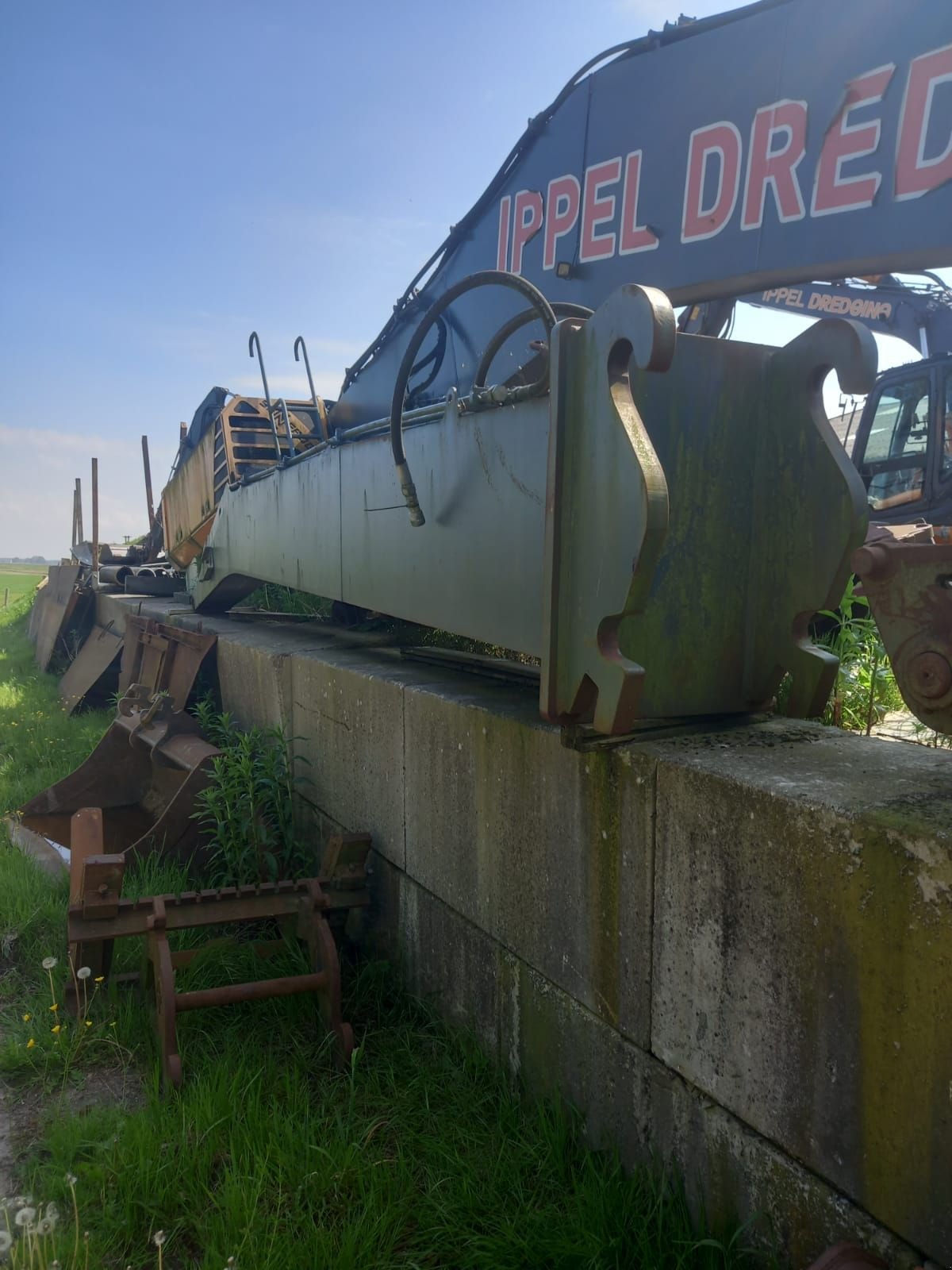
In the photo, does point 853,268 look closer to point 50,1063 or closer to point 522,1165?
point 522,1165

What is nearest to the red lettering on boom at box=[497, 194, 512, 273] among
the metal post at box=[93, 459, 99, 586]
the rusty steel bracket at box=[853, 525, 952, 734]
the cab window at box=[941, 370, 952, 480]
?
the rusty steel bracket at box=[853, 525, 952, 734]

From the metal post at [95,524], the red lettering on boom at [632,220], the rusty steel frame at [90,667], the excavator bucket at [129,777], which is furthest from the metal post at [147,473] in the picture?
the red lettering on boom at [632,220]

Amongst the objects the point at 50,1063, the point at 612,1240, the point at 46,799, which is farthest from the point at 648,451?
the point at 46,799

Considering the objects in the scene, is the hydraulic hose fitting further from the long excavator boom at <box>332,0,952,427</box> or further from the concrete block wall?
the long excavator boom at <box>332,0,952,427</box>

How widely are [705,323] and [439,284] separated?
1283mm

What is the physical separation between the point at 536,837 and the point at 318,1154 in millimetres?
971

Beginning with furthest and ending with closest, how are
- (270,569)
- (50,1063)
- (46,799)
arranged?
(270,569) → (46,799) → (50,1063)

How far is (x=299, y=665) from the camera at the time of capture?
4188 mm

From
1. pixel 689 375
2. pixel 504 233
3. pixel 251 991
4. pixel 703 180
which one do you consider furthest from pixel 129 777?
pixel 703 180

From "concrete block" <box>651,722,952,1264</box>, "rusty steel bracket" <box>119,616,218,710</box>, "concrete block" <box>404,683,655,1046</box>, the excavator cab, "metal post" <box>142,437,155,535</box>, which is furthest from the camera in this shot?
"metal post" <box>142,437,155,535</box>

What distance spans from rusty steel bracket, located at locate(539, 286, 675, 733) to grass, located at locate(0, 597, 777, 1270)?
1.05 meters

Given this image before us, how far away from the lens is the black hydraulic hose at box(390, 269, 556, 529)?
7.34 feet

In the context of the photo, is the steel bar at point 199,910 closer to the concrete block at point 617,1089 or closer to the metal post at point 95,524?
the concrete block at point 617,1089

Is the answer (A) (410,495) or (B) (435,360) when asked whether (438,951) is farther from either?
(B) (435,360)
